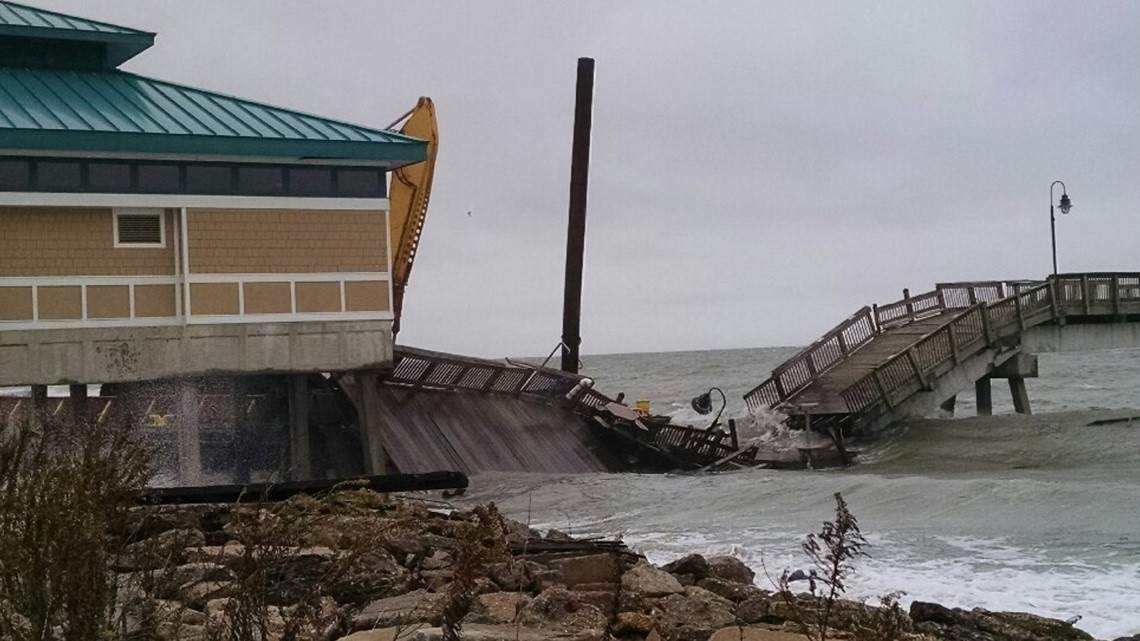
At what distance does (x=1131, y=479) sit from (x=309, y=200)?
16044 millimetres

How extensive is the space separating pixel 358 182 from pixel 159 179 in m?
3.02

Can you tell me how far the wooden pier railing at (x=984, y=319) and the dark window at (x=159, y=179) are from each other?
1789cm

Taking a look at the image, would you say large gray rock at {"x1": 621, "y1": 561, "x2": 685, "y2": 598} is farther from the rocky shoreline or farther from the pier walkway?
the pier walkway

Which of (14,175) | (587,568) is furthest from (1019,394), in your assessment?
(587,568)

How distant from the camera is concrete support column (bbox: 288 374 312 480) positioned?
2314cm

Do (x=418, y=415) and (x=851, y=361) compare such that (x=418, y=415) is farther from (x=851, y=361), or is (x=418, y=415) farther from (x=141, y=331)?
(x=851, y=361)

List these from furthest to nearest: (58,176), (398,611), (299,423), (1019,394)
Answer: (1019,394)
(299,423)
(58,176)
(398,611)

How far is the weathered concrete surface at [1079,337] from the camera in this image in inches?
1519

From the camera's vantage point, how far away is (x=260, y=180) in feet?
70.7

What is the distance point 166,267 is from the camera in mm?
21156

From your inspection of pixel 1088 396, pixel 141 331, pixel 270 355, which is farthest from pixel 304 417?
pixel 1088 396

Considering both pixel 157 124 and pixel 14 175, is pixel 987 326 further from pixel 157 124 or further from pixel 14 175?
pixel 14 175

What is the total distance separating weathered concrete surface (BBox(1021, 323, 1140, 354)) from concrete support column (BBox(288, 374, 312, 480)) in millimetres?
21911

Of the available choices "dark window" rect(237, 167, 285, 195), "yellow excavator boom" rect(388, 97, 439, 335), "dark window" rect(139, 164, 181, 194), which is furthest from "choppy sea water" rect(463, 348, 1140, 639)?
"dark window" rect(139, 164, 181, 194)
